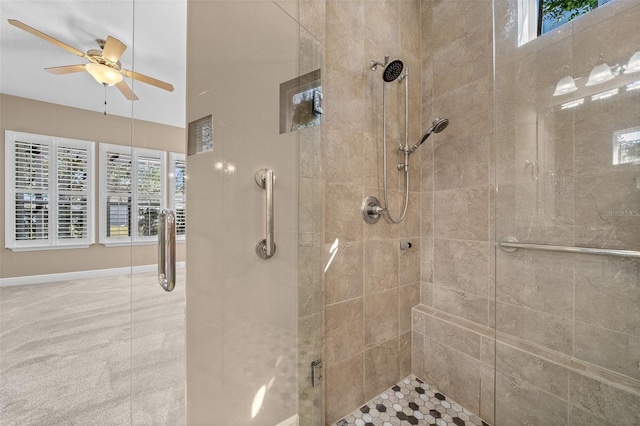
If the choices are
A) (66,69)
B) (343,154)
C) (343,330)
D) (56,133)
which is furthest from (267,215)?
(56,133)

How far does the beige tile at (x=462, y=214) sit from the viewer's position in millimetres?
1252

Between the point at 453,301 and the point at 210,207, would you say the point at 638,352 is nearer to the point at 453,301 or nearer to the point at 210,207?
the point at 453,301

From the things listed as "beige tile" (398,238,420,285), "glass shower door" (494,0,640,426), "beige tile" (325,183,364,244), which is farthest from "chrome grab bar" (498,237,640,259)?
"beige tile" (325,183,364,244)

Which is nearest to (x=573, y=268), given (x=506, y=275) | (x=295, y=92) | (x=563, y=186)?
(x=506, y=275)

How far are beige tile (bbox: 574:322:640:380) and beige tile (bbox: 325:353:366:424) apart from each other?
93 cm

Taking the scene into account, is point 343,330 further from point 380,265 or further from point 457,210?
point 457,210

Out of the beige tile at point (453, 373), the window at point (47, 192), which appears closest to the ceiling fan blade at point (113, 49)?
the window at point (47, 192)

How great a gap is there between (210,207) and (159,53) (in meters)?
0.48

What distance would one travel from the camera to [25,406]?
4.31ft

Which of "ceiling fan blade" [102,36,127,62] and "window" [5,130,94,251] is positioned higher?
"ceiling fan blade" [102,36,127,62]

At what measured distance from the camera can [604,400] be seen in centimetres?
80

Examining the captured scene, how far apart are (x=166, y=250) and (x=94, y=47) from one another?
2.48 metres

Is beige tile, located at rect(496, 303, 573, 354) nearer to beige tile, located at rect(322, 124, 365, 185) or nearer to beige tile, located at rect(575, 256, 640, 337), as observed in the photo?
beige tile, located at rect(575, 256, 640, 337)

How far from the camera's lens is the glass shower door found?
31.8 inches
